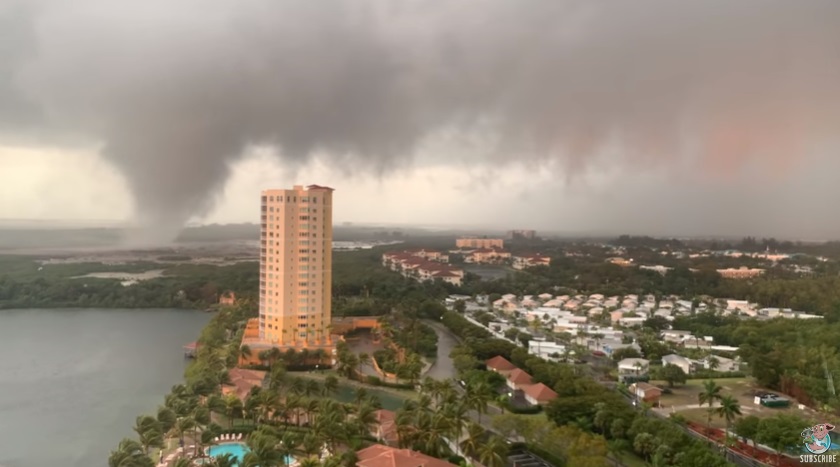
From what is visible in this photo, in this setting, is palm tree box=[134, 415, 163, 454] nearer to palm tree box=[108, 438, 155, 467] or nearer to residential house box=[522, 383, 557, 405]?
palm tree box=[108, 438, 155, 467]

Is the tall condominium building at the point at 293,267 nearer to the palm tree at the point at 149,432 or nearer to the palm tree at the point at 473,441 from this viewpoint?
the palm tree at the point at 149,432

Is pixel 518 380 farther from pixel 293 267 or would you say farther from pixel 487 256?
pixel 487 256

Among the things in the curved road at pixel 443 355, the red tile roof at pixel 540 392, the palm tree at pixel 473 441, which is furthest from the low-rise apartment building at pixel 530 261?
the palm tree at pixel 473 441

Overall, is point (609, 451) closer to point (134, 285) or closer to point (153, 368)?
point (153, 368)

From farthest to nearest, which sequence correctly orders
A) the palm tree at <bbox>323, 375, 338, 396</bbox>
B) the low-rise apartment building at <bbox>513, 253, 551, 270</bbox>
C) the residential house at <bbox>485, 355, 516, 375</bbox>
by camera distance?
the low-rise apartment building at <bbox>513, 253, 551, 270</bbox>
the residential house at <bbox>485, 355, 516, 375</bbox>
the palm tree at <bbox>323, 375, 338, 396</bbox>

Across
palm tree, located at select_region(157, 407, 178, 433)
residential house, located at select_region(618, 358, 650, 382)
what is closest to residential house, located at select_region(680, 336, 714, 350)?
residential house, located at select_region(618, 358, 650, 382)

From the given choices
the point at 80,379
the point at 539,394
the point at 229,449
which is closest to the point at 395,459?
the point at 229,449

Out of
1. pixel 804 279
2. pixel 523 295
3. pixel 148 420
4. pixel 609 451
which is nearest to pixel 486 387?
pixel 609 451
